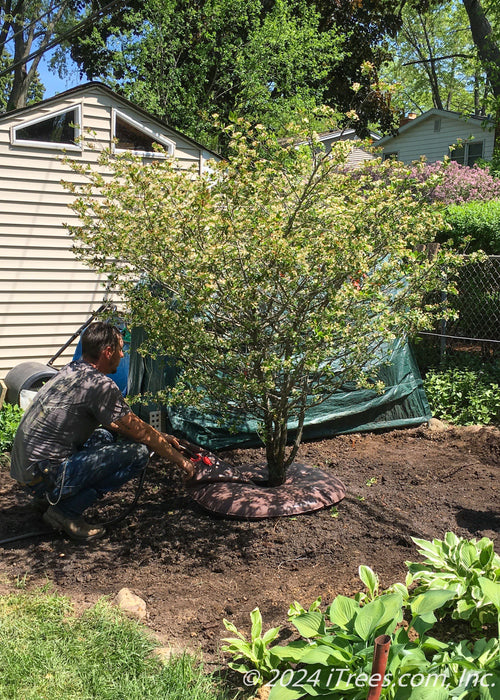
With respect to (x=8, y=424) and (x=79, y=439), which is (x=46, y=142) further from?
(x=79, y=439)

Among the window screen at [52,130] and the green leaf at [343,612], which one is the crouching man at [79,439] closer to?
the green leaf at [343,612]

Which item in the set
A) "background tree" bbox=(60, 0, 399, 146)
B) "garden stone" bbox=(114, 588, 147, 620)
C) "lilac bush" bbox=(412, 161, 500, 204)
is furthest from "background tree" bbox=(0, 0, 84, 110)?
"garden stone" bbox=(114, 588, 147, 620)

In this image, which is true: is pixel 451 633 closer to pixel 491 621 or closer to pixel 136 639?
pixel 491 621

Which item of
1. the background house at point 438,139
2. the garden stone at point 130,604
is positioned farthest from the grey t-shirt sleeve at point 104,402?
the background house at point 438,139

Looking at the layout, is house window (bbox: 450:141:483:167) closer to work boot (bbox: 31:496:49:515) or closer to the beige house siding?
the beige house siding

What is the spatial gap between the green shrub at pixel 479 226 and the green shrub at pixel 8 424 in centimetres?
505

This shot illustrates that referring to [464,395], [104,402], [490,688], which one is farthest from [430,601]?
[464,395]

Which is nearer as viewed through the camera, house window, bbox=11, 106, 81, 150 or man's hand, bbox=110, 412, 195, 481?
man's hand, bbox=110, 412, 195, 481

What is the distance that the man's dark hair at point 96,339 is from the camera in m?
4.12

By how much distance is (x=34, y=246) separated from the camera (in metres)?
7.93

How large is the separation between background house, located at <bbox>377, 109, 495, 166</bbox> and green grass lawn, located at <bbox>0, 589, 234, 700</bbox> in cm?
1934

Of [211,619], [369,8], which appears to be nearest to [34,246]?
[211,619]

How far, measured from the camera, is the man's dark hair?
4.12 metres

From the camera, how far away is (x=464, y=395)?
6.95 metres
